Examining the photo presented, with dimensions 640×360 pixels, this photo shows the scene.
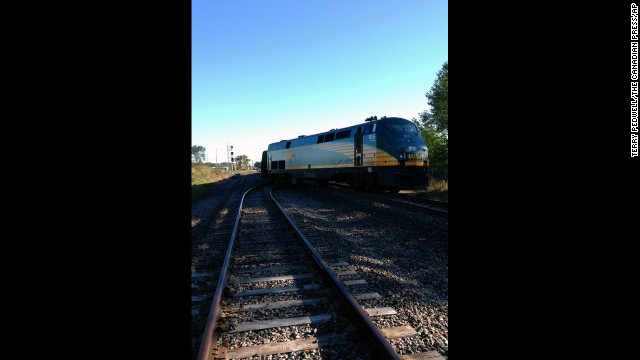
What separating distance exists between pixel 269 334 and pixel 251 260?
8.52 ft

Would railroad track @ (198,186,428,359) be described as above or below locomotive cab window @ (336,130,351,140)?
below

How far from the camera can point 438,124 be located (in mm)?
40312

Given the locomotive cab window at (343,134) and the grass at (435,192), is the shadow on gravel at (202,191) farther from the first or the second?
the grass at (435,192)

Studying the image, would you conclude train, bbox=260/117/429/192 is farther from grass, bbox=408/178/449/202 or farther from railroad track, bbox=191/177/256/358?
railroad track, bbox=191/177/256/358

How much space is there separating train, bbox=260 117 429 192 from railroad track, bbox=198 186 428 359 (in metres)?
9.75

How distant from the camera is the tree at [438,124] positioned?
3503 cm

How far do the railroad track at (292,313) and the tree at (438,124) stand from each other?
104 ft

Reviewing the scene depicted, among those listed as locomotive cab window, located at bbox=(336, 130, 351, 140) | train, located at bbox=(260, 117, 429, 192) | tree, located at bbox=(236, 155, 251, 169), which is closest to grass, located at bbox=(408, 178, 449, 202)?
train, located at bbox=(260, 117, 429, 192)

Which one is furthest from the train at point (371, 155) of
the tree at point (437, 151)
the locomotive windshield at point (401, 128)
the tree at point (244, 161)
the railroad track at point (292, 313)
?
the tree at point (244, 161)

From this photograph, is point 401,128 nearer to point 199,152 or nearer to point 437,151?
point 437,151

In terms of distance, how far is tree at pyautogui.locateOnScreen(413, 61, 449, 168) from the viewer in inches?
1379
